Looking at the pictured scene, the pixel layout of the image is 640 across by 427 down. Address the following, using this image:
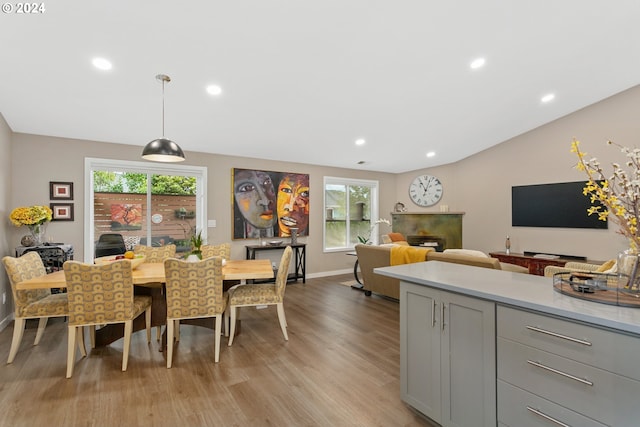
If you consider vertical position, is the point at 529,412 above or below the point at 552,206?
below

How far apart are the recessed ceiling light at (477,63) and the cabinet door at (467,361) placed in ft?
8.88

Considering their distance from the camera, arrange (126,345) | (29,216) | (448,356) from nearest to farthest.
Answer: (448,356)
(126,345)
(29,216)

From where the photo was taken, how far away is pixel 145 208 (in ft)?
15.6

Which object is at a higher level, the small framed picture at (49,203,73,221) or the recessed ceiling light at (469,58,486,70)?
the recessed ceiling light at (469,58,486,70)

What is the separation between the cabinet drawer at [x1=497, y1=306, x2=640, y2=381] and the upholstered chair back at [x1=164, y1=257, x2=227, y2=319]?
2.22 metres

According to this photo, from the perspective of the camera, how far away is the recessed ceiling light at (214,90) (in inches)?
131

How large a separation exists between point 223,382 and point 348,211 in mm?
5034

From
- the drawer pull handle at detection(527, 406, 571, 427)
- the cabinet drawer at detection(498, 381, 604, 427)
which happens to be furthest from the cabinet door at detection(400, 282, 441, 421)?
the drawer pull handle at detection(527, 406, 571, 427)

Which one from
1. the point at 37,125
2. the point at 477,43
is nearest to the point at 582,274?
the point at 477,43

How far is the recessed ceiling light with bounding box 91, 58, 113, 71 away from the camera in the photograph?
8.96ft

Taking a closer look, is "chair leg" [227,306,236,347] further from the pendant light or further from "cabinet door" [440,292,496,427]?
"cabinet door" [440,292,496,427]

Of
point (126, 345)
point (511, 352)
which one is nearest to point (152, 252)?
point (126, 345)

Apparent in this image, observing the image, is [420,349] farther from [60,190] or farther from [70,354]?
[60,190]

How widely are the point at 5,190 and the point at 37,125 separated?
0.90 meters
